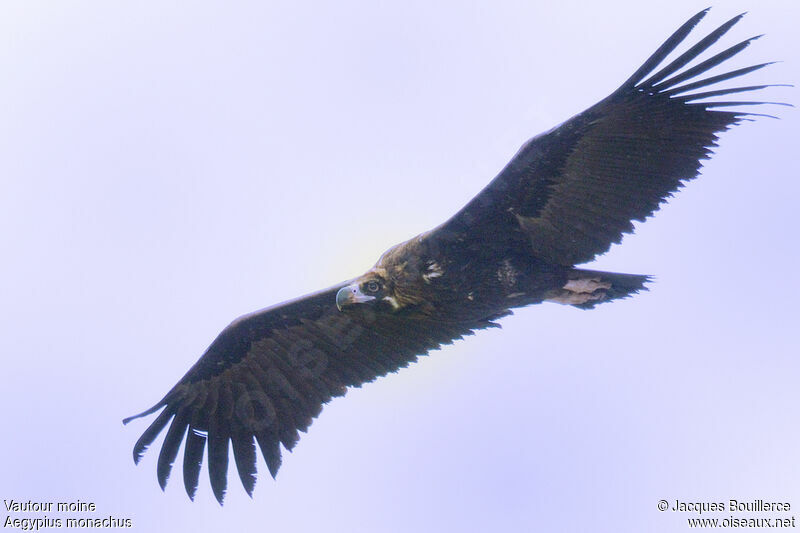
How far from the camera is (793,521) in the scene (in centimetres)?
933

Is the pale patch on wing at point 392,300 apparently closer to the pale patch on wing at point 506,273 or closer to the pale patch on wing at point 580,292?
the pale patch on wing at point 506,273

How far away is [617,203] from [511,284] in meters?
1.14

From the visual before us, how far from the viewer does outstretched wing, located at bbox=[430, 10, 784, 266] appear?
8.34 m

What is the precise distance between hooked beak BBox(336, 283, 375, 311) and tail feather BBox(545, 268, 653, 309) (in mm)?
1625

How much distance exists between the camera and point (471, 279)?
30.2 feet

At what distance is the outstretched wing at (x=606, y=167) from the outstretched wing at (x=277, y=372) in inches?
57.5

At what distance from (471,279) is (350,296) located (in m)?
1.10

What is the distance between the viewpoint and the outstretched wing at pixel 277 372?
33.3 ft

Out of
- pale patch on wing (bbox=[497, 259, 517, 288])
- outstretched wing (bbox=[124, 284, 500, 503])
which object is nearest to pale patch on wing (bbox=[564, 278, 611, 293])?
pale patch on wing (bbox=[497, 259, 517, 288])

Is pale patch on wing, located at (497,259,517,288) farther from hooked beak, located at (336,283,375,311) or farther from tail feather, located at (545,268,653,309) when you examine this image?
hooked beak, located at (336,283,375,311)

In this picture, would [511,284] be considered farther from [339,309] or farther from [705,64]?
[705,64]

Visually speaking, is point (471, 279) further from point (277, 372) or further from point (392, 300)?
point (277, 372)

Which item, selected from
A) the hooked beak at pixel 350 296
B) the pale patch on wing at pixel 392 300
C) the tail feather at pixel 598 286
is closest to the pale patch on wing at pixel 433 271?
the pale patch on wing at pixel 392 300

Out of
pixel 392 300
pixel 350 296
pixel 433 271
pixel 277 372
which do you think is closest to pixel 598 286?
pixel 433 271
